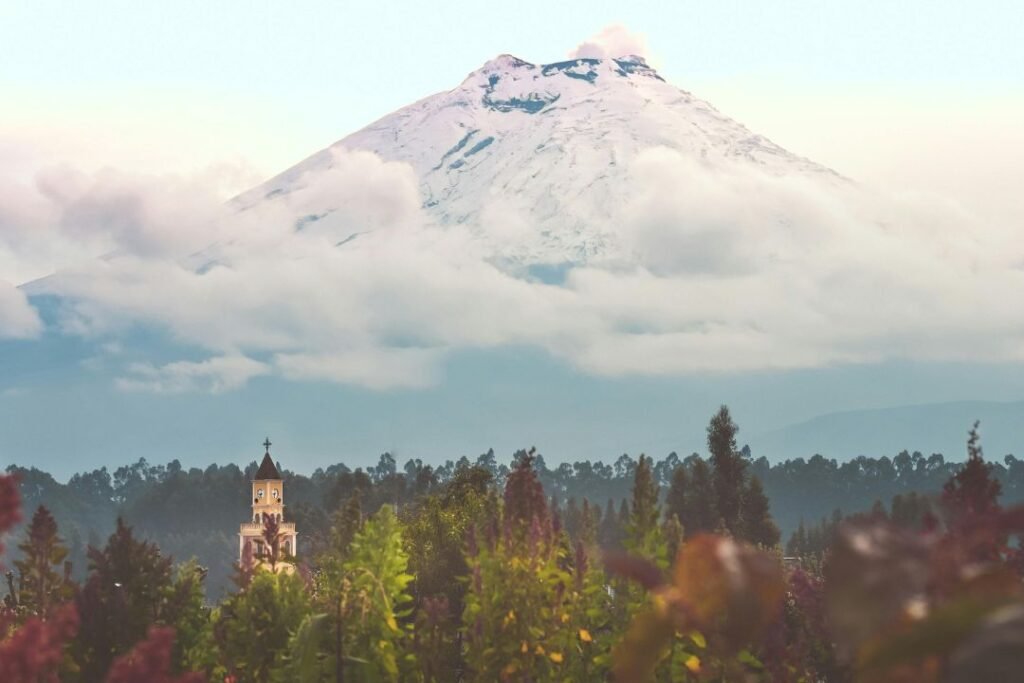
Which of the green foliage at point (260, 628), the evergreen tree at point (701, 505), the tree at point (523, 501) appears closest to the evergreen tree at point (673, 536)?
the tree at point (523, 501)

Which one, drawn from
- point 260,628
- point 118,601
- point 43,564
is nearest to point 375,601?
point 260,628

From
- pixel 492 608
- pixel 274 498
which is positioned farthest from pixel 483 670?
pixel 274 498

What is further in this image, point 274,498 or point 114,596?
point 274,498

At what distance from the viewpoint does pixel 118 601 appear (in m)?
38.0

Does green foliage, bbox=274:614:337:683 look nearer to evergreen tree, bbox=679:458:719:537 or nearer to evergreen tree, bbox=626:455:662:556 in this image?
evergreen tree, bbox=626:455:662:556

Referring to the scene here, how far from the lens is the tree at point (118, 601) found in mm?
37656

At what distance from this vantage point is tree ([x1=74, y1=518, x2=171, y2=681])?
37656mm

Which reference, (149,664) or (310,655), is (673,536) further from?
(149,664)

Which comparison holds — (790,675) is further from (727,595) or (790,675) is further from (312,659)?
(727,595)

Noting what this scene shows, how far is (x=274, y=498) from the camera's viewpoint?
420ft

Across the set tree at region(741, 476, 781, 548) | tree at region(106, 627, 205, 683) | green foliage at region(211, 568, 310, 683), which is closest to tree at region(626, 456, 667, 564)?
green foliage at region(211, 568, 310, 683)

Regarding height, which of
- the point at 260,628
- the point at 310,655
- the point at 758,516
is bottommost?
the point at 310,655

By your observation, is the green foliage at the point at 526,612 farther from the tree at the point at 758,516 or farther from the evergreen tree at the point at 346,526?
the tree at the point at 758,516

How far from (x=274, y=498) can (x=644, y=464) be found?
8865cm
